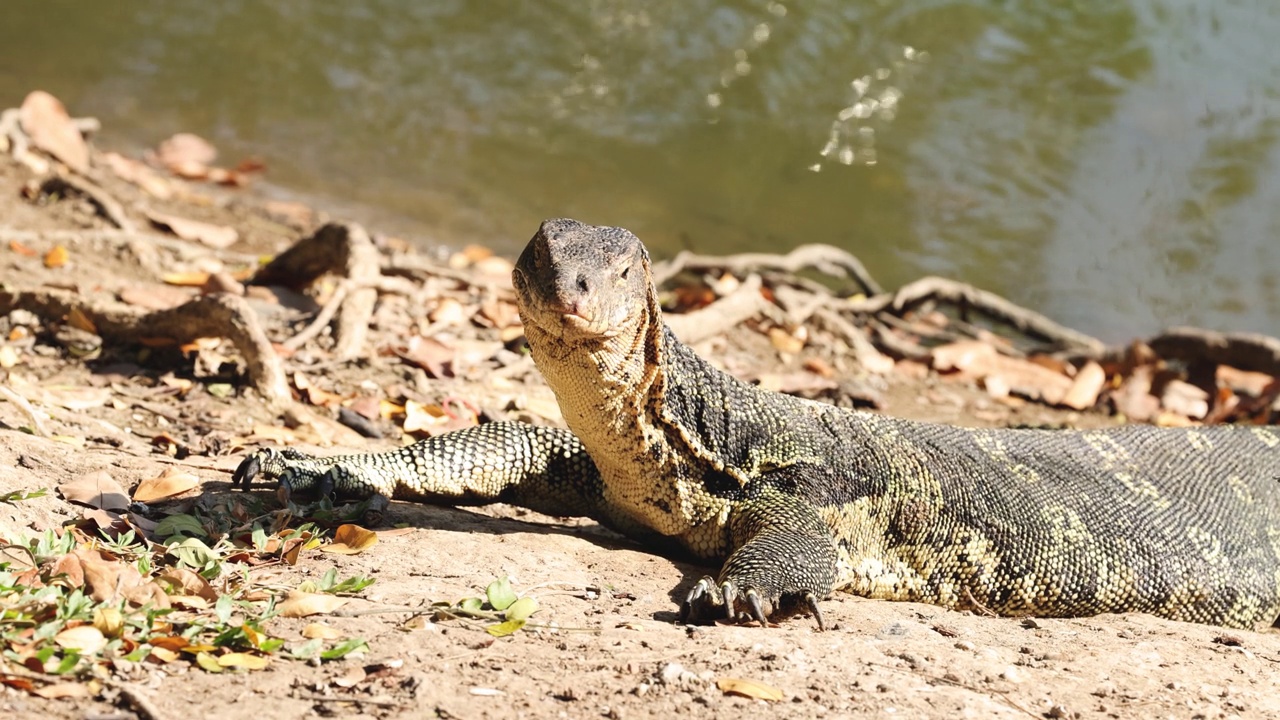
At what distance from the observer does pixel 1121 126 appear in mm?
14062

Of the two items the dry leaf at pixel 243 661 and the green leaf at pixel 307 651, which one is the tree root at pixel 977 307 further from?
the dry leaf at pixel 243 661

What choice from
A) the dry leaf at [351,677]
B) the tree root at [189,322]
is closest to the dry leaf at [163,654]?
the dry leaf at [351,677]

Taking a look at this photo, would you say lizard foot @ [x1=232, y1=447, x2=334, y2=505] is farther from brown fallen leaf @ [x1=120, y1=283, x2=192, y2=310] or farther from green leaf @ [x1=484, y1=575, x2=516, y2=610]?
brown fallen leaf @ [x1=120, y1=283, x2=192, y2=310]

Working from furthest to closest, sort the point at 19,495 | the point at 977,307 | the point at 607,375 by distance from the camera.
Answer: the point at 977,307
the point at 607,375
the point at 19,495

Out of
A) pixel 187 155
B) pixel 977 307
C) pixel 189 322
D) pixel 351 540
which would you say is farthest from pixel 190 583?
pixel 187 155

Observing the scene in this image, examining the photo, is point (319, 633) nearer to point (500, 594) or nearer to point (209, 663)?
point (209, 663)

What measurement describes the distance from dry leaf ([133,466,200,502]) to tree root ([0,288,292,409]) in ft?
4.26

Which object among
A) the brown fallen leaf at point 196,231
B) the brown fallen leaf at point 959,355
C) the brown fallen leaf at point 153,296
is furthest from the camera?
the brown fallen leaf at point 959,355

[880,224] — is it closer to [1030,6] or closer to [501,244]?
[501,244]

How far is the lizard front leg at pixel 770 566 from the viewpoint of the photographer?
13.8 ft

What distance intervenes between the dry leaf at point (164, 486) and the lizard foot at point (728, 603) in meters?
1.80

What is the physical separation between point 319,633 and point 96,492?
1350 mm

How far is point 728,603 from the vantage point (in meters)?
4.18

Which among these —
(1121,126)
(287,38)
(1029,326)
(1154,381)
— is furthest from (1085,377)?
(287,38)
